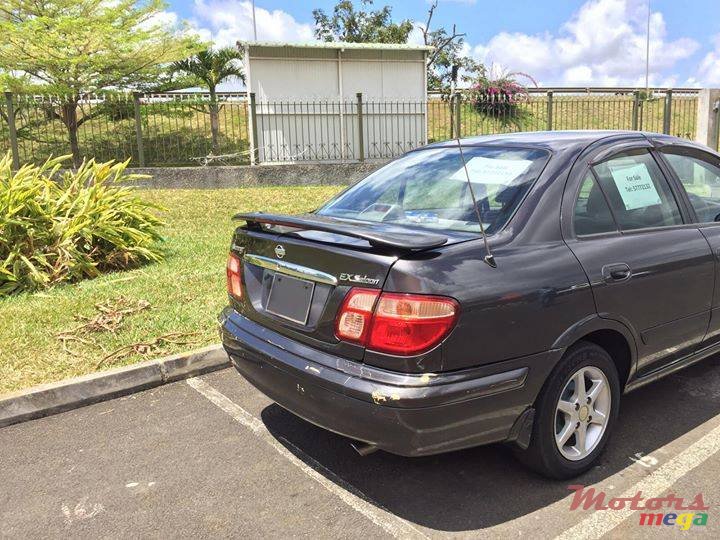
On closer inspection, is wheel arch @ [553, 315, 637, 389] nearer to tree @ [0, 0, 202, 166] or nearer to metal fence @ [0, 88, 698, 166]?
metal fence @ [0, 88, 698, 166]

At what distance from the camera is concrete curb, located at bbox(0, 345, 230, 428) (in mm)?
3818

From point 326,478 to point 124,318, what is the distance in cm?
279

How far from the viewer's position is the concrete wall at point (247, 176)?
41.3 feet

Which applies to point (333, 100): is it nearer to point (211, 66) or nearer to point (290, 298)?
point (211, 66)

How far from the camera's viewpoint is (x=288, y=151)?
14.8 m

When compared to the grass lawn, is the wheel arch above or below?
above

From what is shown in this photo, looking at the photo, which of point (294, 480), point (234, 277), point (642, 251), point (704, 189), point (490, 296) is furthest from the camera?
point (704, 189)

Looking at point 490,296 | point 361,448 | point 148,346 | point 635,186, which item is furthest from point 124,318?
point 635,186

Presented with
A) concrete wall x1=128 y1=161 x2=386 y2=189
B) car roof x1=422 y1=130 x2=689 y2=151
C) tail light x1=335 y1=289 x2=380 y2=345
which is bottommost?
tail light x1=335 y1=289 x2=380 y2=345

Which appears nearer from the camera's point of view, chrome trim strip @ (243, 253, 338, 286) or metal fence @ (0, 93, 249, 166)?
chrome trim strip @ (243, 253, 338, 286)

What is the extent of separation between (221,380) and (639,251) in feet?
9.31

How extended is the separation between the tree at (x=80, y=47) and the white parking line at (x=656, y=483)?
13761 millimetres

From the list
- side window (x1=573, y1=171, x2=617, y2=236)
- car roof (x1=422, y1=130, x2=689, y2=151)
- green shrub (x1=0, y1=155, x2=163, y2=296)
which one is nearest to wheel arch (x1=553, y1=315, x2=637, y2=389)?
side window (x1=573, y1=171, x2=617, y2=236)

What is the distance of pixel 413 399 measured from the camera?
2.42 meters
